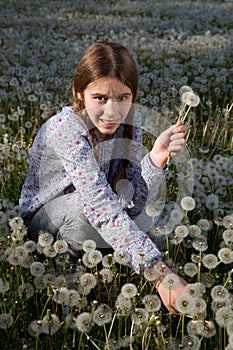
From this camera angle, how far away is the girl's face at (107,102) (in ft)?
9.78

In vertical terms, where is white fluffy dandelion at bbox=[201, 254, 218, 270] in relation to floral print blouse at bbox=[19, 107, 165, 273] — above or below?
below

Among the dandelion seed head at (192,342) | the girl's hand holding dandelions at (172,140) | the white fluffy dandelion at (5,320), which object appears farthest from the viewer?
the girl's hand holding dandelions at (172,140)

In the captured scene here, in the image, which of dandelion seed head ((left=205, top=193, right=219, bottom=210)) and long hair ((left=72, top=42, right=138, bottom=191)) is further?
dandelion seed head ((left=205, top=193, right=219, bottom=210))

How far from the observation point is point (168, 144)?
3.04 metres

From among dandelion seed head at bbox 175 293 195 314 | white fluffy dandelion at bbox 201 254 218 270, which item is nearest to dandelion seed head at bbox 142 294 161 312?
dandelion seed head at bbox 175 293 195 314

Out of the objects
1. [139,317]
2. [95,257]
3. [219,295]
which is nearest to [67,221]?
[95,257]

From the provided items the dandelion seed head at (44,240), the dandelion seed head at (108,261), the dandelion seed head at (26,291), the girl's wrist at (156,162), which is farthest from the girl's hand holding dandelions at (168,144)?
the dandelion seed head at (26,291)

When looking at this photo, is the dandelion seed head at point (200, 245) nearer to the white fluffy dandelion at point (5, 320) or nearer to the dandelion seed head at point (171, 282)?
→ the dandelion seed head at point (171, 282)

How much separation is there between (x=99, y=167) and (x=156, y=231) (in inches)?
20.3

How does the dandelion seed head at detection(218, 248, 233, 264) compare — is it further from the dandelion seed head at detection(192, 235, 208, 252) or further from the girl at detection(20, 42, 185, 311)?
the girl at detection(20, 42, 185, 311)

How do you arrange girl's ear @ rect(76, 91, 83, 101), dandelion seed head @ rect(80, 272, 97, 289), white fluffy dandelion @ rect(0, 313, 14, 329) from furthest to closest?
girl's ear @ rect(76, 91, 83, 101) < dandelion seed head @ rect(80, 272, 97, 289) < white fluffy dandelion @ rect(0, 313, 14, 329)

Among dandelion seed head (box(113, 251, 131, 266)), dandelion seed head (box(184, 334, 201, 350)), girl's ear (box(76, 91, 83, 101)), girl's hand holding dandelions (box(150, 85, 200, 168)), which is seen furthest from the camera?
girl's ear (box(76, 91, 83, 101))

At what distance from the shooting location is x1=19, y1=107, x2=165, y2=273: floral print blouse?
2750mm

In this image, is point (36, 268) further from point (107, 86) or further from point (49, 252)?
point (107, 86)
